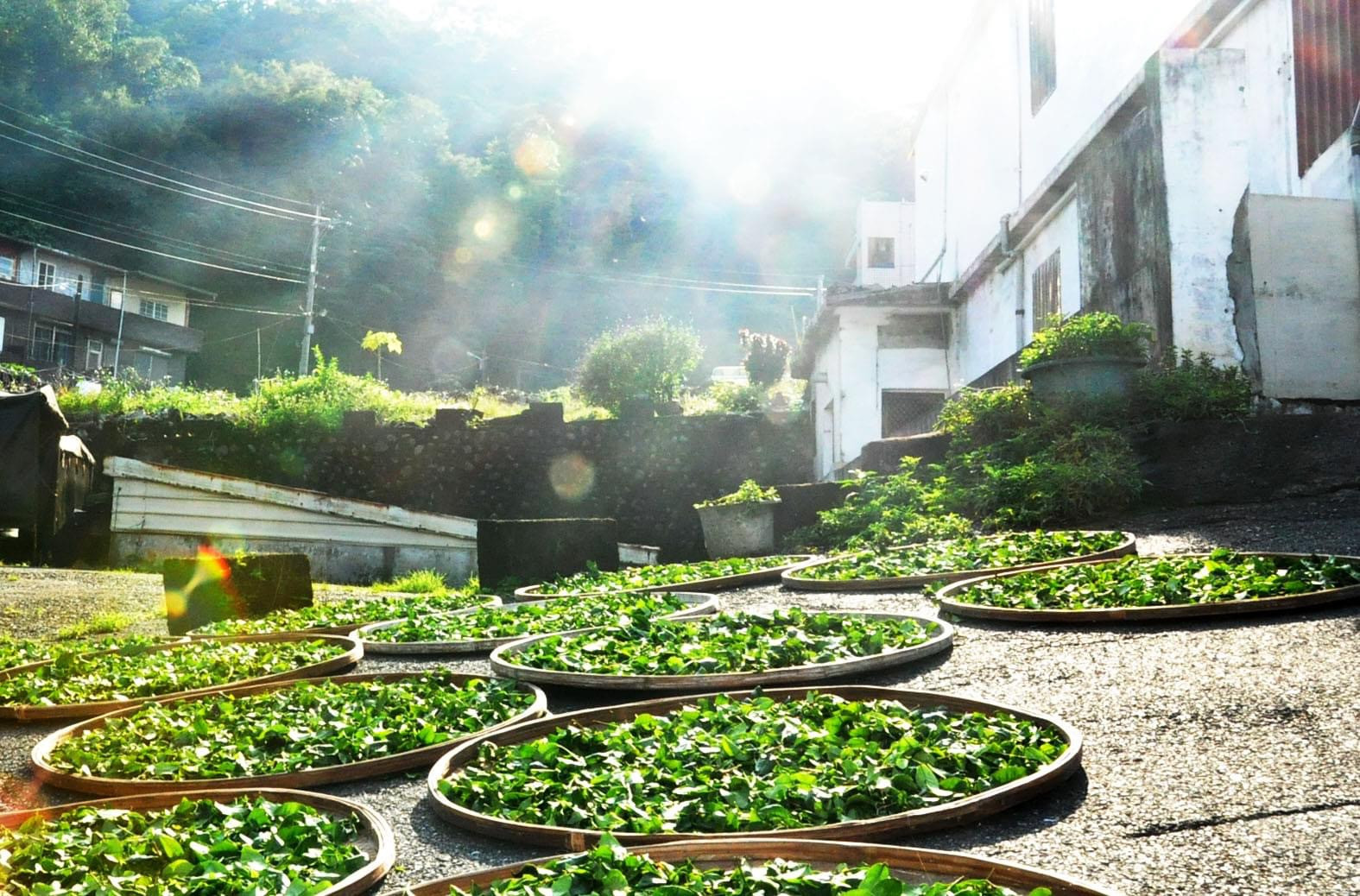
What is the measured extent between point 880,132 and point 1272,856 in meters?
38.8

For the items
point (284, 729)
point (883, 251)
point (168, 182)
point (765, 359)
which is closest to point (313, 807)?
point (284, 729)

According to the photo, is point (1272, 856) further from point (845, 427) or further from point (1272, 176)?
point (845, 427)

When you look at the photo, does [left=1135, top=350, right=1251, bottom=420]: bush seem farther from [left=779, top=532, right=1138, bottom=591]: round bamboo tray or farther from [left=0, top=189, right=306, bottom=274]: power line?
[left=0, top=189, right=306, bottom=274]: power line

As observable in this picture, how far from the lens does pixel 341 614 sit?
5793 millimetres

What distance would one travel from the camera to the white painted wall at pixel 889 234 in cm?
2242

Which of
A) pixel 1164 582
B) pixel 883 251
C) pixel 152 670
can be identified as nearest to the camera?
pixel 152 670

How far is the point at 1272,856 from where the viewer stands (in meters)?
1.85

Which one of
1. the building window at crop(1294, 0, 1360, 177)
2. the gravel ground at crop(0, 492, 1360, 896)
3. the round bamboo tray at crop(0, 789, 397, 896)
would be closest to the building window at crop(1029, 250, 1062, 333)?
the building window at crop(1294, 0, 1360, 177)

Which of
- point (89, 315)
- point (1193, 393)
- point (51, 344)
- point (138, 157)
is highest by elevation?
point (138, 157)

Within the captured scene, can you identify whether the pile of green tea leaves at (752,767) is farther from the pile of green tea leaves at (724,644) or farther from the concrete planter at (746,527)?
the concrete planter at (746,527)

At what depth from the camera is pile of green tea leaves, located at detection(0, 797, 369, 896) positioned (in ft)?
5.92

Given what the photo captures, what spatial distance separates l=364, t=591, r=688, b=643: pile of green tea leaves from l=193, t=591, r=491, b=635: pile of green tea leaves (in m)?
0.40

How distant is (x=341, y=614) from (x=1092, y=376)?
5.33 metres

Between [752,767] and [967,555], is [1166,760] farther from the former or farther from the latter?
[967,555]
